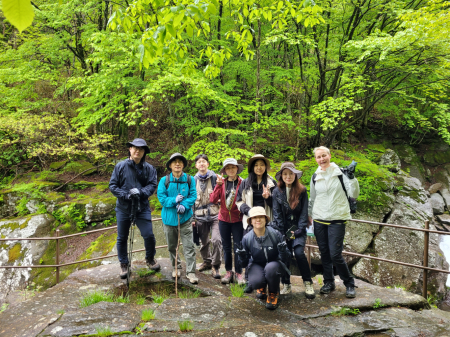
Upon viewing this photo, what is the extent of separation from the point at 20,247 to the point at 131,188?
22.9 feet

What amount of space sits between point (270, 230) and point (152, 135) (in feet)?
42.0

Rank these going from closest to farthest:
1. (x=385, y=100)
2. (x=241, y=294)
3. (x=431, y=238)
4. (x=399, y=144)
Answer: (x=241, y=294) < (x=431, y=238) < (x=385, y=100) < (x=399, y=144)

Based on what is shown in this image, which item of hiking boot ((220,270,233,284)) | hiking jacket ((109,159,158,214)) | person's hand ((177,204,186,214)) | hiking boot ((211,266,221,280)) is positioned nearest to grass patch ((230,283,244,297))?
hiking boot ((220,270,233,284))

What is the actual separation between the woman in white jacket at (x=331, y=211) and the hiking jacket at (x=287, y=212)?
0.58ft

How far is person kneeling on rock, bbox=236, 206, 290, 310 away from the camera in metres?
3.55

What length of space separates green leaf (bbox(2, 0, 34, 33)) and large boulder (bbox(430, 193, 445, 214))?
16.0 meters

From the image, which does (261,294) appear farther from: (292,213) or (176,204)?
(176,204)

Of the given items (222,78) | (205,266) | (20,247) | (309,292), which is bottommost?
(20,247)

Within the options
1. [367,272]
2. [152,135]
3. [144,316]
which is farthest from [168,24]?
[152,135]

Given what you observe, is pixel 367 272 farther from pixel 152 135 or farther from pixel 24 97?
pixel 24 97

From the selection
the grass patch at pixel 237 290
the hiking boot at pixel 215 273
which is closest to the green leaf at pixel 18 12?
the grass patch at pixel 237 290

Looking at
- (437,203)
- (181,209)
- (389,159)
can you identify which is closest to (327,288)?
(181,209)

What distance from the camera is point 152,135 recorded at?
1523 cm

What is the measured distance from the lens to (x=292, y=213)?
12.9ft
